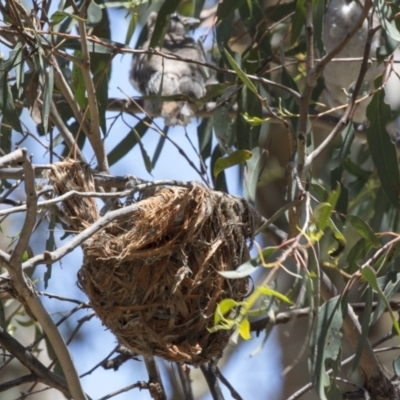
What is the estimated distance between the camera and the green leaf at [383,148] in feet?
7.97

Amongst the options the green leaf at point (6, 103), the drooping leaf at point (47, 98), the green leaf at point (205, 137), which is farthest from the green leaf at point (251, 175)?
the green leaf at point (205, 137)

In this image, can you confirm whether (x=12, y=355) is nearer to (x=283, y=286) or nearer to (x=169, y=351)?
(x=169, y=351)

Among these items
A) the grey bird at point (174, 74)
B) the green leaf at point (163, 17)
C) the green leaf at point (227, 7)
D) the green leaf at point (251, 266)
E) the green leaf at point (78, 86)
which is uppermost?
the grey bird at point (174, 74)

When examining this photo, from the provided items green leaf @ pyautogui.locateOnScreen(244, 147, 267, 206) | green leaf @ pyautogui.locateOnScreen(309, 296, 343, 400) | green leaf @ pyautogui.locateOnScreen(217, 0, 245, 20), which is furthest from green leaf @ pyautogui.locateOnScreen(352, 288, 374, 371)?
green leaf @ pyautogui.locateOnScreen(217, 0, 245, 20)

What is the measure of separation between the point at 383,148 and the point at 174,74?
2251mm

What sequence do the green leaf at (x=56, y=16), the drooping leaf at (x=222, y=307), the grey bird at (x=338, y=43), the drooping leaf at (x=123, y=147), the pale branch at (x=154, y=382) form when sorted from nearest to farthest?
the drooping leaf at (x=222, y=307)
the green leaf at (x=56, y=16)
the pale branch at (x=154, y=382)
the drooping leaf at (x=123, y=147)
the grey bird at (x=338, y=43)

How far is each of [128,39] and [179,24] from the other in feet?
7.20

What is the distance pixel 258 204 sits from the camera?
505cm

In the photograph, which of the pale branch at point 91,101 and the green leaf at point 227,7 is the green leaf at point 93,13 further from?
the green leaf at point 227,7

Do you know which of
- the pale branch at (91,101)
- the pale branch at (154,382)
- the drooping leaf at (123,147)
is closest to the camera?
the pale branch at (91,101)

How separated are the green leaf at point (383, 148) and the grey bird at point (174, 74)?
Result: 1591 millimetres

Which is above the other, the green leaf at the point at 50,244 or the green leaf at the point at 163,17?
the green leaf at the point at 163,17

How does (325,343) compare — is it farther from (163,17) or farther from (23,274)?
(163,17)

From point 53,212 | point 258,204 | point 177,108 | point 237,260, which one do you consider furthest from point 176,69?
point 237,260
